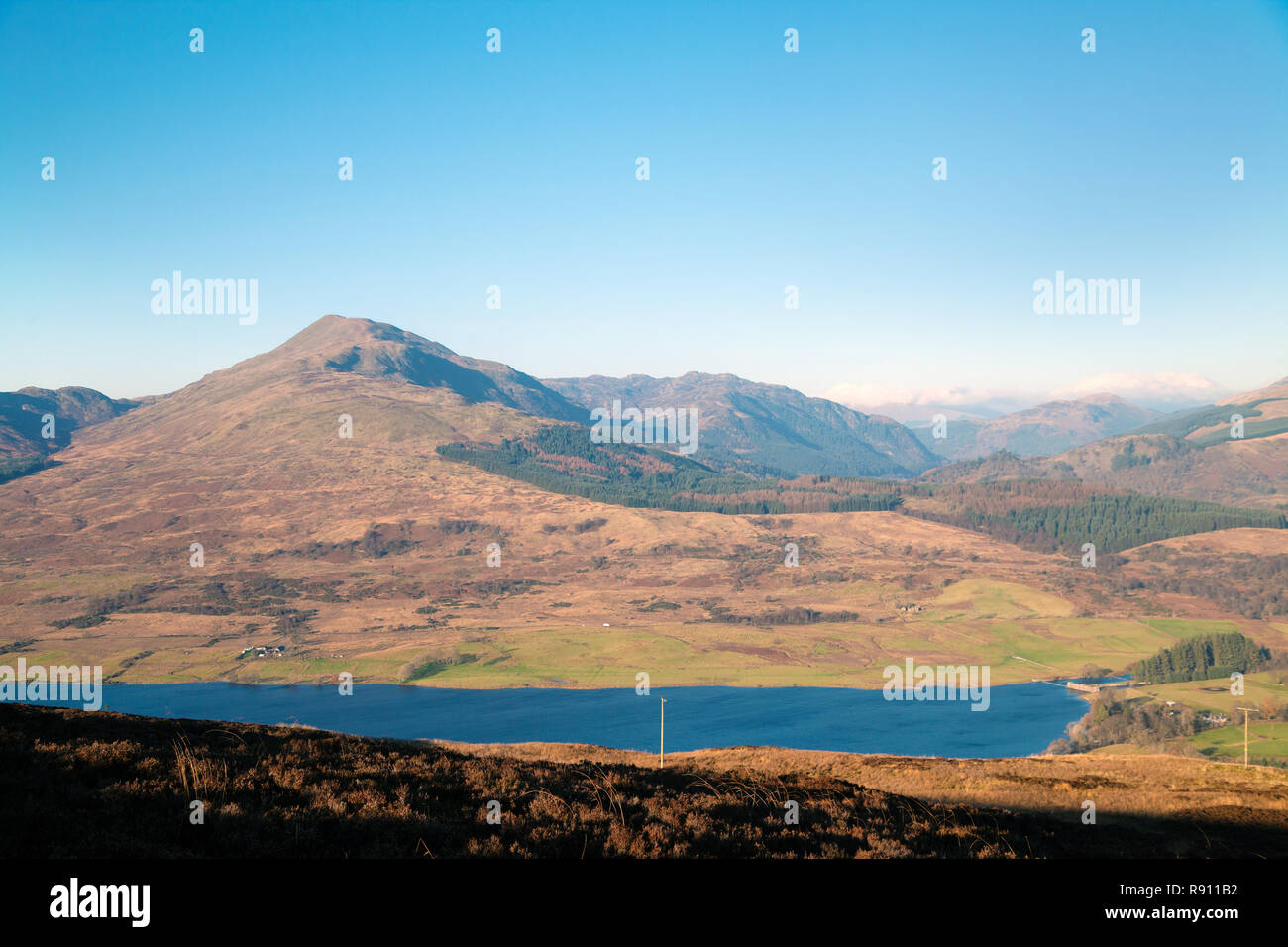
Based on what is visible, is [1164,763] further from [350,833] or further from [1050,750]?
[1050,750]

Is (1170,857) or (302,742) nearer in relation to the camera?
(1170,857)

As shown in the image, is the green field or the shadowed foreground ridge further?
the green field

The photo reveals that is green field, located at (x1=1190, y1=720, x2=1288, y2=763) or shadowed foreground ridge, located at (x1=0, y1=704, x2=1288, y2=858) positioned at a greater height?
shadowed foreground ridge, located at (x1=0, y1=704, x2=1288, y2=858)

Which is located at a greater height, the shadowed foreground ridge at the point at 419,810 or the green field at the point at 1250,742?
the shadowed foreground ridge at the point at 419,810

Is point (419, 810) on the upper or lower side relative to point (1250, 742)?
upper
